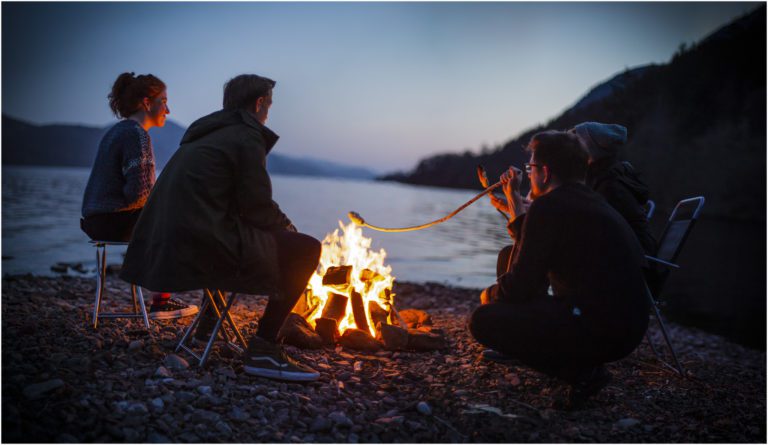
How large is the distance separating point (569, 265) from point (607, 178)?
5.31 feet

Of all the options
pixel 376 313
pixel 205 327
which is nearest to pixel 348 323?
pixel 376 313

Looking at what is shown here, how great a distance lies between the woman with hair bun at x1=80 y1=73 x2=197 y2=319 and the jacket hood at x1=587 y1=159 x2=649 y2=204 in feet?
13.2

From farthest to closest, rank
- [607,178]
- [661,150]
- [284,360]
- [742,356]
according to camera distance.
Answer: [661,150] < [742,356] < [607,178] < [284,360]

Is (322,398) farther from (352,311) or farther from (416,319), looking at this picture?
(416,319)

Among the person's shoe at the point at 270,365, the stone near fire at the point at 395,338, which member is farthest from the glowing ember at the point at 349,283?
the person's shoe at the point at 270,365

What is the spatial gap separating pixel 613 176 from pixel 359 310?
2.79 metres

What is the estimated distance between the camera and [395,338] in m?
5.18

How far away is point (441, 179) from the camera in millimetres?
70375

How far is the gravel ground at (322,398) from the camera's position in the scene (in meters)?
3.17

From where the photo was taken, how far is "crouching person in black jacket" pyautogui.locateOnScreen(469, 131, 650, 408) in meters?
3.25

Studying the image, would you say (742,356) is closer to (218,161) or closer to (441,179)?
(218,161)

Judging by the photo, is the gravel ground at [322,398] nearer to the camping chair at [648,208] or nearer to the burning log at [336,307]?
the burning log at [336,307]

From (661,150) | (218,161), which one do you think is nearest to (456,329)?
(218,161)

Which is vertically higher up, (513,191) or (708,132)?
(708,132)
